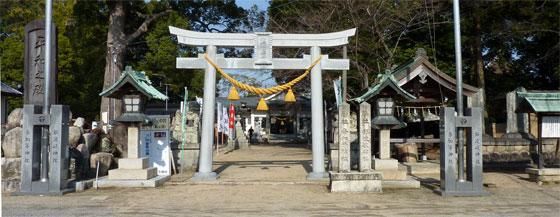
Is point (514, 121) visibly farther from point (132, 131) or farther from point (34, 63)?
point (34, 63)

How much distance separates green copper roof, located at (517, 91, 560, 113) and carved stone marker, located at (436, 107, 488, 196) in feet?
8.94

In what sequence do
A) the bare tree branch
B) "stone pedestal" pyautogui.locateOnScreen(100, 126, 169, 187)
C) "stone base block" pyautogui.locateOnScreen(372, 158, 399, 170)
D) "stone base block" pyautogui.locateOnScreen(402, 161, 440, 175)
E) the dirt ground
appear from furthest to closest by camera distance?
the bare tree branch → "stone base block" pyautogui.locateOnScreen(402, 161, 440, 175) → "stone base block" pyautogui.locateOnScreen(372, 158, 399, 170) → "stone pedestal" pyautogui.locateOnScreen(100, 126, 169, 187) → the dirt ground

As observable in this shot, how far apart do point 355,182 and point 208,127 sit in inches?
201

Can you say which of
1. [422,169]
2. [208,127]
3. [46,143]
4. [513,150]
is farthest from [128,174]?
[513,150]

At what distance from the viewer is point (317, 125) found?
15.5 m

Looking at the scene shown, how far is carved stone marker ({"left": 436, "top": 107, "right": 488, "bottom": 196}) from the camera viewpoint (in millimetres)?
11930

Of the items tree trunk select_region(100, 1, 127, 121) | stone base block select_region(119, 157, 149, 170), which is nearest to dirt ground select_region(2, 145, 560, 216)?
Answer: stone base block select_region(119, 157, 149, 170)

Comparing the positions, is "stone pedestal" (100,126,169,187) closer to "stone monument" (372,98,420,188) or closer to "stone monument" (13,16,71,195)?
"stone monument" (13,16,71,195)

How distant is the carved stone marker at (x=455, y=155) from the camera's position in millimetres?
11930

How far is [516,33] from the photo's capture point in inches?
922

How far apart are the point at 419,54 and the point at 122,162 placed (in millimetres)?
11410

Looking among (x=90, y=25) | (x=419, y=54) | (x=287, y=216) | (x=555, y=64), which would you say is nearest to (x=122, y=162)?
(x=287, y=216)

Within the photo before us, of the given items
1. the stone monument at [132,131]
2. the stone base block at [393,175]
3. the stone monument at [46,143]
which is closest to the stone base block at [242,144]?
the stone monument at [132,131]

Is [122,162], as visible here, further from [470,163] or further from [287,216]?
[470,163]
